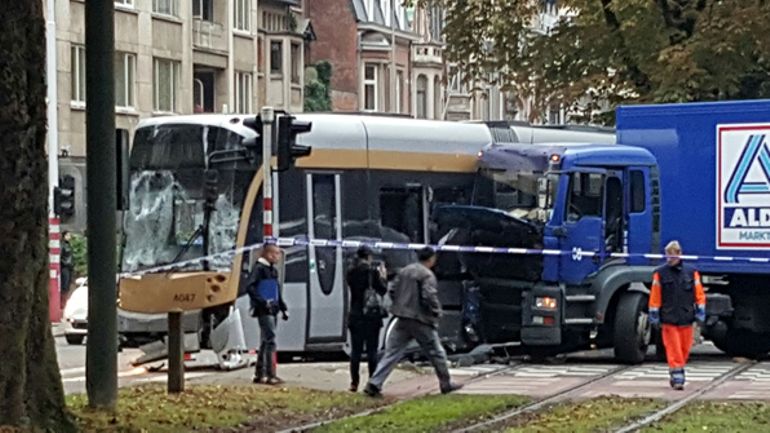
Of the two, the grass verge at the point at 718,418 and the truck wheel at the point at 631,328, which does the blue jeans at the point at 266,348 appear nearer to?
the grass verge at the point at 718,418

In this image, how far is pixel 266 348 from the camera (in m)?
19.9

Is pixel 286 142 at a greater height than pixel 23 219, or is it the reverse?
pixel 286 142

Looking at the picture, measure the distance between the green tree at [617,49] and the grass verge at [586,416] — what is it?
48.2 ft

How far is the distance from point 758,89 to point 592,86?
137 inches

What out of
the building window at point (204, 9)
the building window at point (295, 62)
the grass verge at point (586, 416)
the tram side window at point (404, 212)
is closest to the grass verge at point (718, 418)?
the grass verge at point (586, 416)

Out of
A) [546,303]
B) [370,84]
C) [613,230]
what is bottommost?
[546,303]

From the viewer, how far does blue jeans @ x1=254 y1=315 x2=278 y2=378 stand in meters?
19.8

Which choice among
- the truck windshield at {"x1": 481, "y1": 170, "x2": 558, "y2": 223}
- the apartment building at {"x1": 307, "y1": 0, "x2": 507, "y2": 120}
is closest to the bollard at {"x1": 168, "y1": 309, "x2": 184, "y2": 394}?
the truck windshield at {"x1": 481, "y1": 170, "x2": 558, "y2": 223}

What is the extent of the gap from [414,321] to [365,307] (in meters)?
0.94

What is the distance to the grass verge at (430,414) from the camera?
50.7 ft

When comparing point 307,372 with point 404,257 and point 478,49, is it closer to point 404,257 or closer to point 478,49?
point 404,257

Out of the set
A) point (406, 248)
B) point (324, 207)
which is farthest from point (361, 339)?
point (406, 248)

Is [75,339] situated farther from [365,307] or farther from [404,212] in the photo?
[365,307]

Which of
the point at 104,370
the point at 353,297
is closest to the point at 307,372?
the point at 353,297
